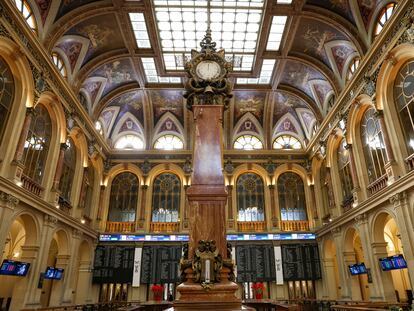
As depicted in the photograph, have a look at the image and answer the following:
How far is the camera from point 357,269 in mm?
16312

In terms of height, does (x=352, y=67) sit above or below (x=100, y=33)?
below

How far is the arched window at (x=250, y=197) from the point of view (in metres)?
23.3

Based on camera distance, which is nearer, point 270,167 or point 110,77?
point 110,77

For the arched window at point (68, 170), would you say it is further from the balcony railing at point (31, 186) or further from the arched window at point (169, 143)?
the arched window at point (169, 143)

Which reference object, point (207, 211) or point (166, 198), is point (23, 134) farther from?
point (166, 198)

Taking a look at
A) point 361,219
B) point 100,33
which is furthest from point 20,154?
point 361,219

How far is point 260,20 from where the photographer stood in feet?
59.5

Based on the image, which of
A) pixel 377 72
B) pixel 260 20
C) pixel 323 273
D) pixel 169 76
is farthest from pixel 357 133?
pixel 169 76

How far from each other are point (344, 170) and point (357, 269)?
566 centimetres

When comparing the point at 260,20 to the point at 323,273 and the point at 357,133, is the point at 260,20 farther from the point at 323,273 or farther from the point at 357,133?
the point at 323,273

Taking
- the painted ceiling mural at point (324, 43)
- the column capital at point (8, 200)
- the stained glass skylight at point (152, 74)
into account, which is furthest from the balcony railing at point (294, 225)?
the column capital at point (8, 200)

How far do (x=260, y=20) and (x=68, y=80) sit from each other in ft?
37.5

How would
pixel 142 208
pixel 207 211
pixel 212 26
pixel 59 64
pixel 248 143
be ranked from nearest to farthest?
pixel 207 211, pixel 59 64, pixel 212 26, pixel 142 208, pixel 248 143

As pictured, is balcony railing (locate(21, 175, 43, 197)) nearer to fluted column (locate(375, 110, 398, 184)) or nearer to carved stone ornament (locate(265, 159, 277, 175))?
fluted column (locate(375, 110, 398, 184))
